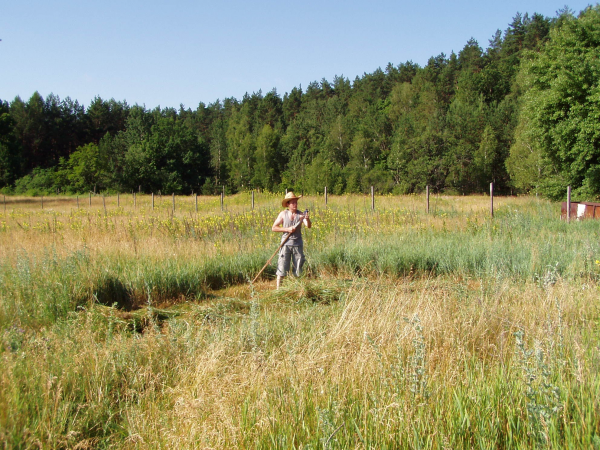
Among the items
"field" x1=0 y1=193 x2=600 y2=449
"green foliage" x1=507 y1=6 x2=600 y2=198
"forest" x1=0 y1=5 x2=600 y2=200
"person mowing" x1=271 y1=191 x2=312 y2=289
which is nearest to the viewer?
"field" x1=0 y1=193 x2=600 y2=449

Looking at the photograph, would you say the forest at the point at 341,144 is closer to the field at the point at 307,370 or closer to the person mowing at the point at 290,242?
the person mowing at the point at 290,242

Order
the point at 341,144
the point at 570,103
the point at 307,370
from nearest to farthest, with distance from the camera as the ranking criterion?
the point at 307,370 → the point at 570,103 → the point at 341,144

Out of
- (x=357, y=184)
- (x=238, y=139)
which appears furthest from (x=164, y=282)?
(x=238, y=139)

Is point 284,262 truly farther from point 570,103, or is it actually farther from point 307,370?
point 570,103

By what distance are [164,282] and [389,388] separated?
17.1ft

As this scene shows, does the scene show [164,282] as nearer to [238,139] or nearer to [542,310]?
[542,310]

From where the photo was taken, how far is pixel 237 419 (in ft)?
8.82

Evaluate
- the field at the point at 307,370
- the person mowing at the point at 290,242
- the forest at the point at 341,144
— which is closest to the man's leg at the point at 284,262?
the person mowing at the point at 290,242

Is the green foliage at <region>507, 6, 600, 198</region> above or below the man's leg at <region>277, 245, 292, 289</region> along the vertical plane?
above

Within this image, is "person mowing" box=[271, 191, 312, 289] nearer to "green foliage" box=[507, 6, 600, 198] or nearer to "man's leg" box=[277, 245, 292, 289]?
"man's leg" box=[277, 245, 292, 289]

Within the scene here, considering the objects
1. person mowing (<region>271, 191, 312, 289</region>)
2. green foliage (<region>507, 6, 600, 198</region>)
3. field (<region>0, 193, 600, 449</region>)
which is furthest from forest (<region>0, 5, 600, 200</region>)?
field (<region>0, 193, 600, 449</region>)

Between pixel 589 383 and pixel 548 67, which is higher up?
pixel 548 67

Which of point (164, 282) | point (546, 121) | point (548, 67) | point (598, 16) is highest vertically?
point (598, 16)

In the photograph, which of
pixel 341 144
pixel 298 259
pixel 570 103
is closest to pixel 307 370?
pixel 298 259
